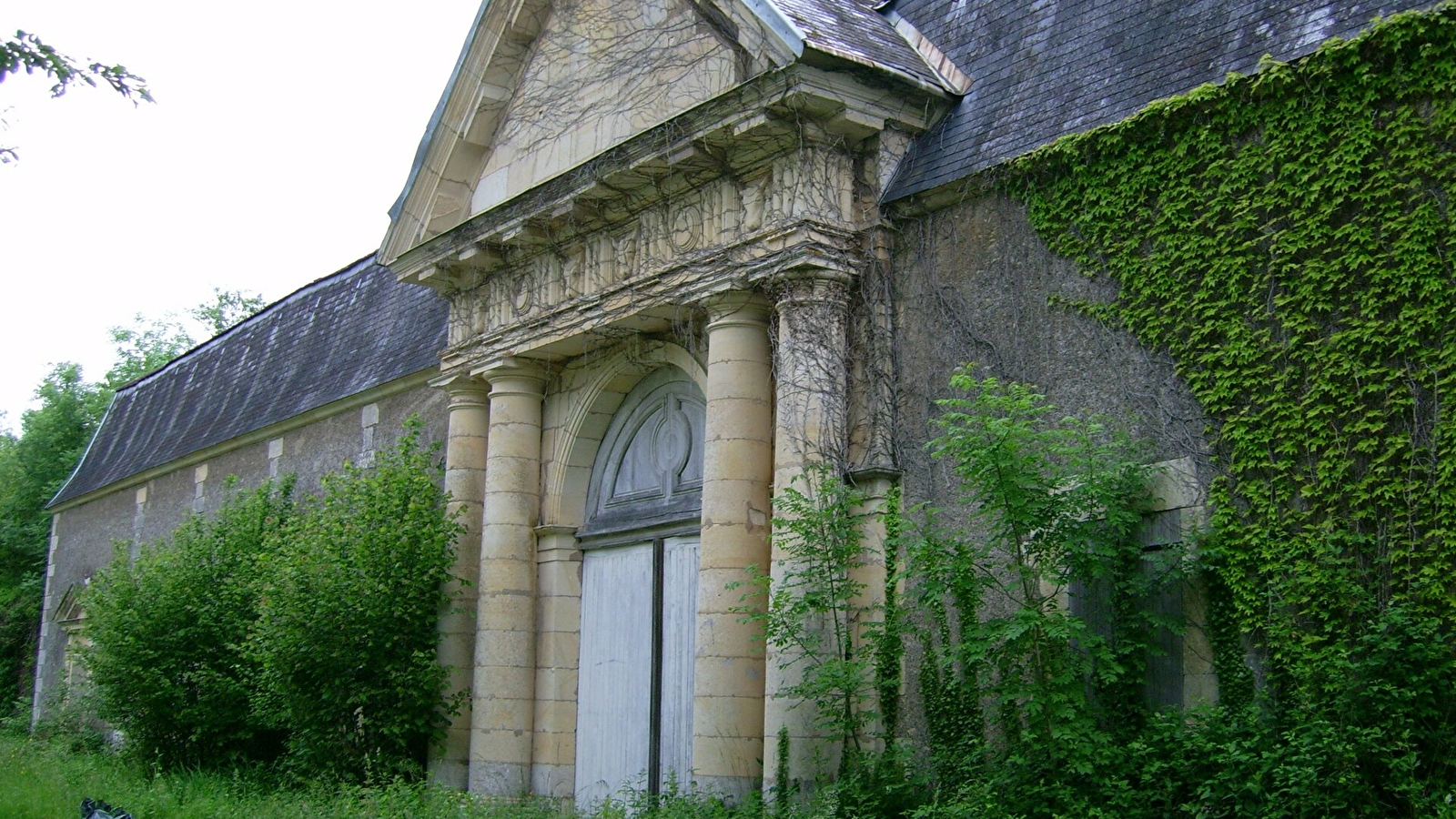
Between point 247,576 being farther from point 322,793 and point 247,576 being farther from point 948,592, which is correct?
point 948,592

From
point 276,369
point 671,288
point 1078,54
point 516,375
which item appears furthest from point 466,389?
point 276,369

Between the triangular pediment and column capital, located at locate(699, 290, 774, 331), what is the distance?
1433mm

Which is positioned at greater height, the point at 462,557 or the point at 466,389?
the point at 466,389

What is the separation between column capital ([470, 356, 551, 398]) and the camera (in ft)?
39.4

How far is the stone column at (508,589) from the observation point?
1148cm

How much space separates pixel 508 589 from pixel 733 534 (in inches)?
119

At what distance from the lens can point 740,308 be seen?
983 cm

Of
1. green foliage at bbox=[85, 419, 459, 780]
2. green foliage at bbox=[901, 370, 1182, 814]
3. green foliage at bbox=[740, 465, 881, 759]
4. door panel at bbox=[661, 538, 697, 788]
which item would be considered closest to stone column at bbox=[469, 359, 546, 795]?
green foliage at bbox=[85, 419, 459, 780]

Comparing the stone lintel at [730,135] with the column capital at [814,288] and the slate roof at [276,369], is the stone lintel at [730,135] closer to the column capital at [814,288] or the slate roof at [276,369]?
the column capital at [814,288]

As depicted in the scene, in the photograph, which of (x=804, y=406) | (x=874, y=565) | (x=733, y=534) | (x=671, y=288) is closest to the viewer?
(x=874, y=565)

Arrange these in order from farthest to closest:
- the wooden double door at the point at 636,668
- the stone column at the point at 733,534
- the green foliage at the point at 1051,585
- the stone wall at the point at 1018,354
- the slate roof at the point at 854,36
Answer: the wooden double door at the point at 636,668 < the stone column at the point at 733,534 < the slate roof at the point at 854,36 < the stone wall at the point at 1018,354 < the green foliage at the point at 1051,585

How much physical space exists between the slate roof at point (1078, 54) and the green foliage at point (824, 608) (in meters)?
2.16

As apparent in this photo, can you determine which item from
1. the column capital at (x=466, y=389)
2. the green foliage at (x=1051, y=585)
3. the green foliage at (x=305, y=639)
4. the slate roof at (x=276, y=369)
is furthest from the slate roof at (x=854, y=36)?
the slate roof at (x=276, y=369)

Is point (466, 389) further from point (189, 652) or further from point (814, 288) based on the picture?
point (189, 652)
